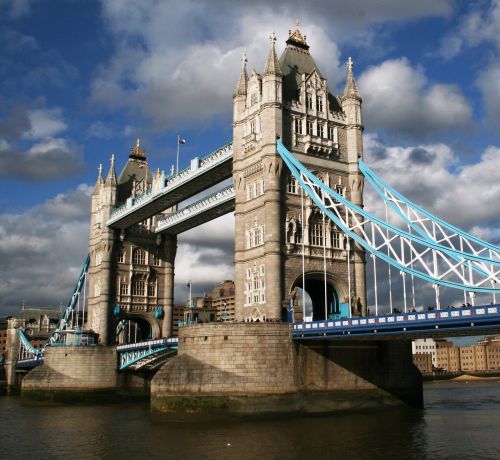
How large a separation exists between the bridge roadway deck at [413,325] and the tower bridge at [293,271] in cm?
7

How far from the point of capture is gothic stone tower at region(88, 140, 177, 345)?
7012cm

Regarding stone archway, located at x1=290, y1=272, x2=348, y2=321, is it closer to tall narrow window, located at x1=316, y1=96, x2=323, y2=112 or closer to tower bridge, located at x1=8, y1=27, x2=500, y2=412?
tower bridge, located at x1=8, y1=27, x2=500, y2=412

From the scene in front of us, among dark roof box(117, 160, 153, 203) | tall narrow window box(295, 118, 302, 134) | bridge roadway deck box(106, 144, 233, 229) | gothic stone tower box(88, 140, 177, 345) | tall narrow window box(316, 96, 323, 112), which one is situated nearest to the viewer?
tall narrow window box(295, 118, 302, 134)

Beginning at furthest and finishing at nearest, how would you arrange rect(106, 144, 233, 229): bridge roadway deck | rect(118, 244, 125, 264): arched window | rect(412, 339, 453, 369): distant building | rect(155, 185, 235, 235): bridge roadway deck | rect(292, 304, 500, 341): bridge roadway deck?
rect(412, 339, 453, 369): distant building → rect(118, 244, 125, 264): arched window → rect(155, 185, 235, 235): bridge roadway deck → rect(106, 144, 233, 229): bridge roadway deck → rect(292, 304, 500, 341): bridge roadway deck

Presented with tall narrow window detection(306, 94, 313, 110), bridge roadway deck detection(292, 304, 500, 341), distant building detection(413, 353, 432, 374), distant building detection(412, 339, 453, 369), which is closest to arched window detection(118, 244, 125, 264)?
tall narrow window detection(306, 94, 313, 110)

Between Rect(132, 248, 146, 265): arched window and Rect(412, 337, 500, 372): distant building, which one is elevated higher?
Rect(132, 248, 146, 265): arched window

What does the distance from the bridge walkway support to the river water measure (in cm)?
112

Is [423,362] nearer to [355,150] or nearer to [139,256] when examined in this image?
[139,256]

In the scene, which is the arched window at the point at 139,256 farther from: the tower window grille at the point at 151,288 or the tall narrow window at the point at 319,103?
the tall narrow window at the point at 319,103

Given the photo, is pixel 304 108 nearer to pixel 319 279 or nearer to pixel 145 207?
pixel 319 279

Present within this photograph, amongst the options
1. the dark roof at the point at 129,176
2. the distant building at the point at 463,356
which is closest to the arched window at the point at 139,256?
the dark roof at the point at 129,176

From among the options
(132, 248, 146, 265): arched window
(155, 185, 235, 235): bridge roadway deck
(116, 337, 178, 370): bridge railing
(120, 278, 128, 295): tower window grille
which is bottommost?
(116, 337, 178, 370): bridge railing

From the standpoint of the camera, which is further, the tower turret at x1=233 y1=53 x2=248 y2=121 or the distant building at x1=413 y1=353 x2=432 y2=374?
the distant building at x1=413 y1=353 x2=432 y2=374

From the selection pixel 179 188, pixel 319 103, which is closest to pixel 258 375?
pixel 319 103
